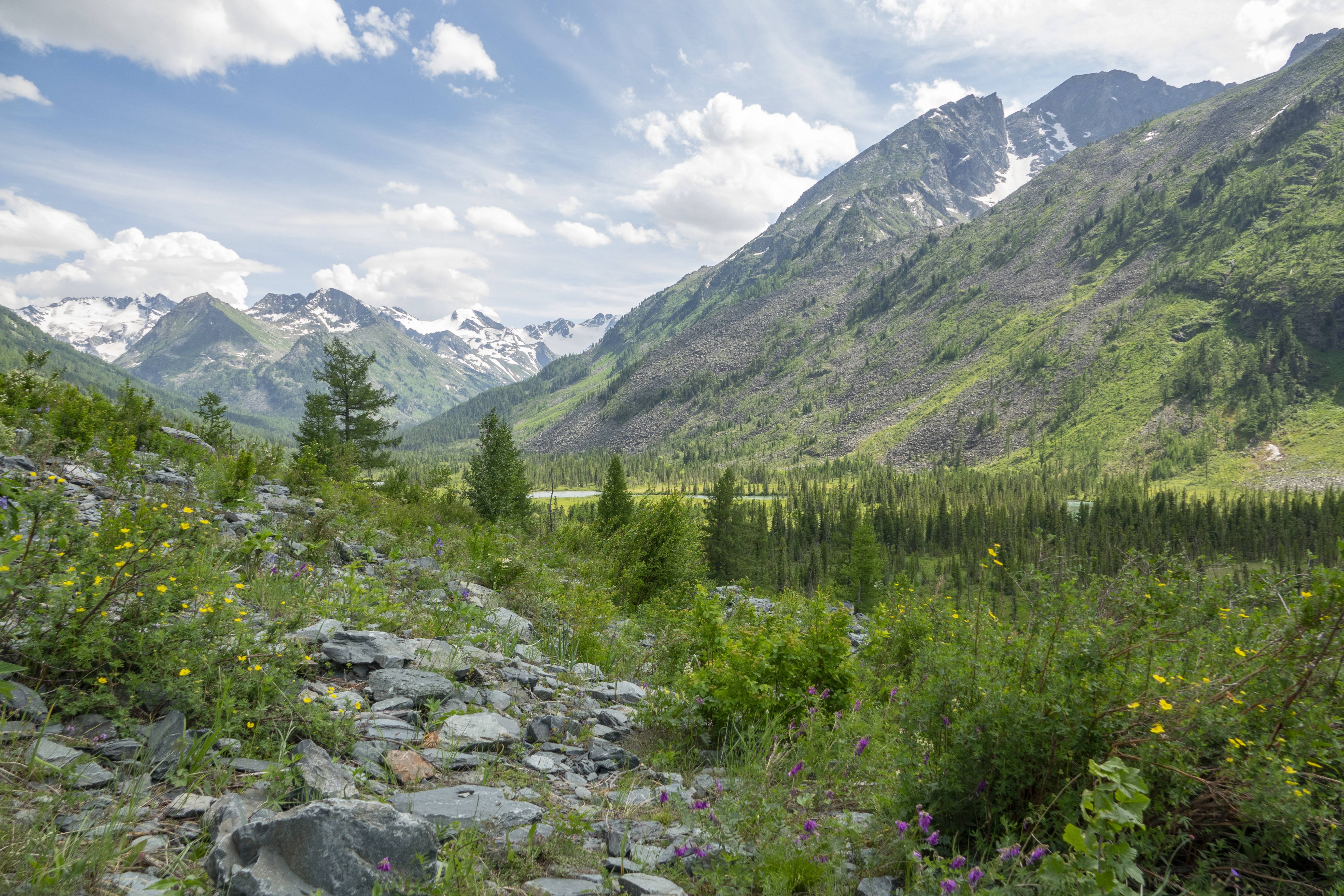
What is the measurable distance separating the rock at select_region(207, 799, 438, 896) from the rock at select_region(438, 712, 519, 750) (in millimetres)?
1683

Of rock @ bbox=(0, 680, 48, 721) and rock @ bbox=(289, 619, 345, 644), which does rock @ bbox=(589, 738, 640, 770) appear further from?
rock @ bbox=(0, 680, 48, 721)

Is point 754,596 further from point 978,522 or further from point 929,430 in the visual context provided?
point 929,430

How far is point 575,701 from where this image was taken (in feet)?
21.5

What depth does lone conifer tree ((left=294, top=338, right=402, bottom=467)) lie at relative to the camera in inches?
1373

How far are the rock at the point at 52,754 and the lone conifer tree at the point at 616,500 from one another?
18.3m

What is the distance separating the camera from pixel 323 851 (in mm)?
2965

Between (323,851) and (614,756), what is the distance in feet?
9.53

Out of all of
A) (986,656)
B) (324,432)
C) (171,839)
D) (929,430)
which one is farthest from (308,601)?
(929,430)

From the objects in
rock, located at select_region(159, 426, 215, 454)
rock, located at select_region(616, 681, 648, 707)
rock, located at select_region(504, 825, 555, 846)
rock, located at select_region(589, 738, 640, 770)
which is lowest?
rock, located at select_region(616, 681, 648, 707)

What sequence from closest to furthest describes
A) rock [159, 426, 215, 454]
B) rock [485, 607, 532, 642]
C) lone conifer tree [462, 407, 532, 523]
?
1. rock [485, 607, 532, 642]
2. rock [159, 426, 215, 454]
3. lone conifer tree [462, 407, 532, 523]

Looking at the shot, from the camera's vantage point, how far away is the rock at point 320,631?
5855 millimetres

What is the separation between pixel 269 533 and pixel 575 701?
418 centimetres

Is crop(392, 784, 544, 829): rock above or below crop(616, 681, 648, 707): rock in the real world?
above

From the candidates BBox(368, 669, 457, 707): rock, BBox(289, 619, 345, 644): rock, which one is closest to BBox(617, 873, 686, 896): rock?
BBox(368, 669, 457, 707): rock
